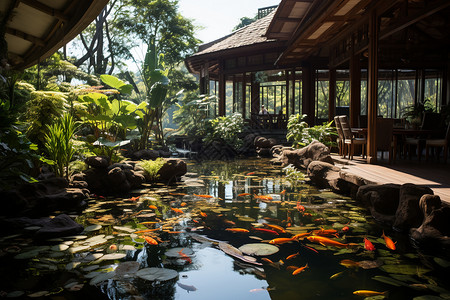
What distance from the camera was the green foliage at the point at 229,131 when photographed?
12.1 m

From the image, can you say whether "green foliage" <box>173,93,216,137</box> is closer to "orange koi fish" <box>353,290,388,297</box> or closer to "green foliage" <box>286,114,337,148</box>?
"green foliage" <box>286,114,337,148</box>

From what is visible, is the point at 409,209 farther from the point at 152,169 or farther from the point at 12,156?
the point at 152,169

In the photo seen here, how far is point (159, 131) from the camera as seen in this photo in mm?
12578

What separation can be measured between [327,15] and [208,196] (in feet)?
13.0

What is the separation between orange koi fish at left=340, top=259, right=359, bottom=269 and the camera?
2513 millimetres

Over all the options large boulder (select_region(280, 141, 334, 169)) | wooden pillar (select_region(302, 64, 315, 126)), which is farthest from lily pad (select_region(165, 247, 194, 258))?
wooden pillar (select_region(302, 64, 315, 126))

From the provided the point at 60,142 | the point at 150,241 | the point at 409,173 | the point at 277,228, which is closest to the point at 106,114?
the point at 60,142

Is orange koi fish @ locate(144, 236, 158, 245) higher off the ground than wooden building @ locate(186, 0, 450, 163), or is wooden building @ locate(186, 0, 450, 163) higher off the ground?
wooden building @ locate(186, 0, 450, 163)

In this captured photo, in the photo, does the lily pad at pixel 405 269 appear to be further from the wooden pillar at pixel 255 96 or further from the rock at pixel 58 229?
the wooden pillar at pixel 255 96

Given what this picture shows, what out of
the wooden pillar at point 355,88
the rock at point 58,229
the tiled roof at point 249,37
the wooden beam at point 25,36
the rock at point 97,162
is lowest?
the rock at point 58,229

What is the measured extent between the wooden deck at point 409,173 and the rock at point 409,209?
221 millimetres

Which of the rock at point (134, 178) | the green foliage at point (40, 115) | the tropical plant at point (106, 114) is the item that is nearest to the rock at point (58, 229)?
the green foliage at point (40, 115)

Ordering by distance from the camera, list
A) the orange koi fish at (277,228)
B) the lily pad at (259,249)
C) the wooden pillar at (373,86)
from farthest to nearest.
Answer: the wooden pillar at (373,86) < the orange koi fish at (277,228) < the lily pad at (259,249)

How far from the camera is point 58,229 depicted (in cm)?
327
